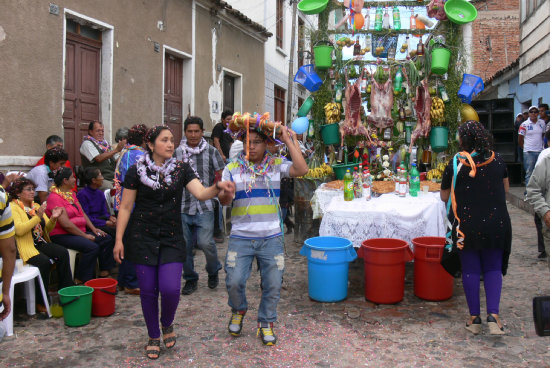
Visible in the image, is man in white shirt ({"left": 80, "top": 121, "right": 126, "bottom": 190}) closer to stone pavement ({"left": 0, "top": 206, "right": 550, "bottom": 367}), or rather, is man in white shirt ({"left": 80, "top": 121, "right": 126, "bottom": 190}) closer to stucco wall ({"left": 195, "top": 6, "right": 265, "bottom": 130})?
stone pavement ({"left": 0, "top": 206, "right": 550, "bottom": 367})

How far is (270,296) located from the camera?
380 centimetres

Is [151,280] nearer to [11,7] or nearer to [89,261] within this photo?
[89,261]

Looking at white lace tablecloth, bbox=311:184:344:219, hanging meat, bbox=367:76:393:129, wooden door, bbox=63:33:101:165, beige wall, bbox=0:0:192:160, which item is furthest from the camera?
wooden door, bbox=63:33:101:165

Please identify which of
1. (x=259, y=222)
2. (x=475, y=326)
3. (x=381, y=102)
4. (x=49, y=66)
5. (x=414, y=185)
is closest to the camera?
(x=259, y=222)

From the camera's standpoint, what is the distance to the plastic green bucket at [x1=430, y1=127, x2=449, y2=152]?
667 centimetres

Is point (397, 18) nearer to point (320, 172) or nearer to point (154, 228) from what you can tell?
point (320, 172)

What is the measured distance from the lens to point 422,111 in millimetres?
6680

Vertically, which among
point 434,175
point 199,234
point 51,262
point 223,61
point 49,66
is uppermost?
point 223,61

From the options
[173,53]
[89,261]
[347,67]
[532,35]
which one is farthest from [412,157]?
[532,35]

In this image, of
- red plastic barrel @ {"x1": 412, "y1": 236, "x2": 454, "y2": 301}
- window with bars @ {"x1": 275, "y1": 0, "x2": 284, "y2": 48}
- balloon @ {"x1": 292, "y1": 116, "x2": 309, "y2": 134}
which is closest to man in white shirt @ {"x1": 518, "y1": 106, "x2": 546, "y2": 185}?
balloon @ {"x1": 292, "y1": 116, "x2": 309, "y2": 134}

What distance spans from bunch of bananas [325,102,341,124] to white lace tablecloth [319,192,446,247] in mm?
2098

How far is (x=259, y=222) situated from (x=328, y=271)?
1348 mm

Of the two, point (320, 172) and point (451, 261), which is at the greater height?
point (320, 172)

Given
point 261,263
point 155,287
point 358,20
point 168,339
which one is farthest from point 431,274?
point 358,20
